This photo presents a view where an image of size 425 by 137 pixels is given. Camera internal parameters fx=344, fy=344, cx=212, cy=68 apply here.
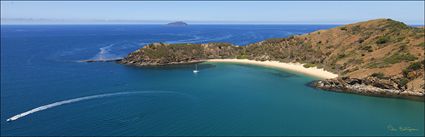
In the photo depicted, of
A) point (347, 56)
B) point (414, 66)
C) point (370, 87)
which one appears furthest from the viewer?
point (347, 56)

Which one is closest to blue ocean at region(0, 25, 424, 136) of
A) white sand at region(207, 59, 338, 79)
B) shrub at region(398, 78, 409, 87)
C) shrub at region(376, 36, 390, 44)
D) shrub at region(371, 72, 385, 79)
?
white sand at region(207, 59, 338, 79)

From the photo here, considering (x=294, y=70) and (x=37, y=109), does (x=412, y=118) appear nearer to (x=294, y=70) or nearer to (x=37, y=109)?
(x=294, y=70)

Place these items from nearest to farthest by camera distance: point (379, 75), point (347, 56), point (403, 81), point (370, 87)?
1. point (403, 81)
2. point (370, 87)
3. point (379, 75)
4. point (347, 56)

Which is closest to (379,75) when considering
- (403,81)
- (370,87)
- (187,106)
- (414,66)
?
(370,87)

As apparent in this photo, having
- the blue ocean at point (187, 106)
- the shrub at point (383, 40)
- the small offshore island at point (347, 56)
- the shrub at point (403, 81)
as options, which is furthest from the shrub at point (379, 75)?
the shrub at point (383, 40)

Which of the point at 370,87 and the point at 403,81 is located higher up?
the point at 403,81

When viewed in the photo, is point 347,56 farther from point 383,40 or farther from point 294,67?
point 294,67

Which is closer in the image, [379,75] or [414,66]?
[414,66]

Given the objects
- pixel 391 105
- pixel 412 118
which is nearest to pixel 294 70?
pixel 391 105

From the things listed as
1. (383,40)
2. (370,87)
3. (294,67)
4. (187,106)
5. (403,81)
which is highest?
(383,40)

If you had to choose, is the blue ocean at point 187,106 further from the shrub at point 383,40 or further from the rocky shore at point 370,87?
the shrub at point 383,40
